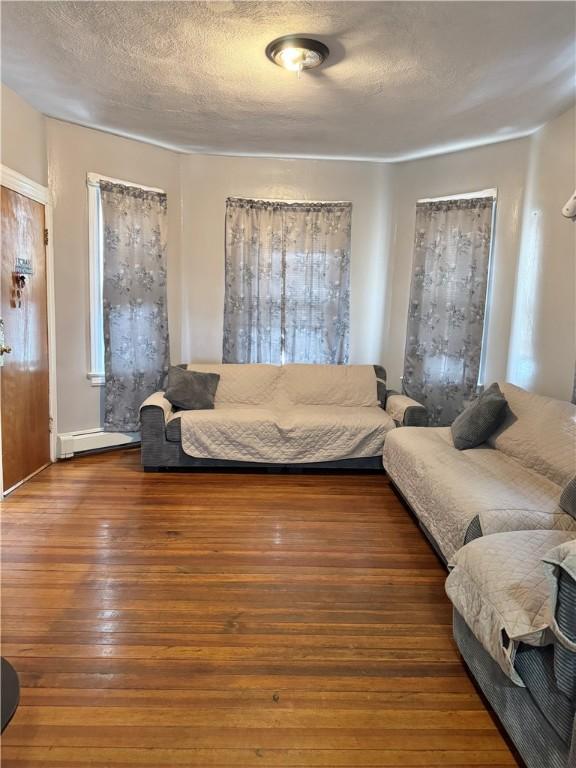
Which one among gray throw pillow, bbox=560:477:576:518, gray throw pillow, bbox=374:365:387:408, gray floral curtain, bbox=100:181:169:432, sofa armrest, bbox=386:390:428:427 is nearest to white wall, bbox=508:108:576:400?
sofa armrest, bbox=386:390:428:427

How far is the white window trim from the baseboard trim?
45 centimetres

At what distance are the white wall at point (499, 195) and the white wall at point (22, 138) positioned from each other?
315 centimetres

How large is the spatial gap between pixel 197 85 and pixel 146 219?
157cm

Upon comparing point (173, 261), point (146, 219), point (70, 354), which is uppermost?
point (146, 219)

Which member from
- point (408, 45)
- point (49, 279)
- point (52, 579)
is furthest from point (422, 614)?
point (49, 279)

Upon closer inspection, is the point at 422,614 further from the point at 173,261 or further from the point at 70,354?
A: the point at 173,261

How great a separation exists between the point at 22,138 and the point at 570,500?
13.5 ft

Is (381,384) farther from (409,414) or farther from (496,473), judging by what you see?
(496,473)

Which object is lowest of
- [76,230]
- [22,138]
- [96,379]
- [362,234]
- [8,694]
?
[8,694]

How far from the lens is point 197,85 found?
3184 millimetres

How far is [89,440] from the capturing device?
14.5 feet

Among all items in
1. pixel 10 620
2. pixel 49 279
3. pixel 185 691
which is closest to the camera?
pixel 185 691

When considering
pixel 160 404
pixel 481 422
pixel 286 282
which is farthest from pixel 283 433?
pixel 286 282

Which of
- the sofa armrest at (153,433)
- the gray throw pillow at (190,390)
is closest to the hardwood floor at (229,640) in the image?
the sofa armrest at (153,433)
